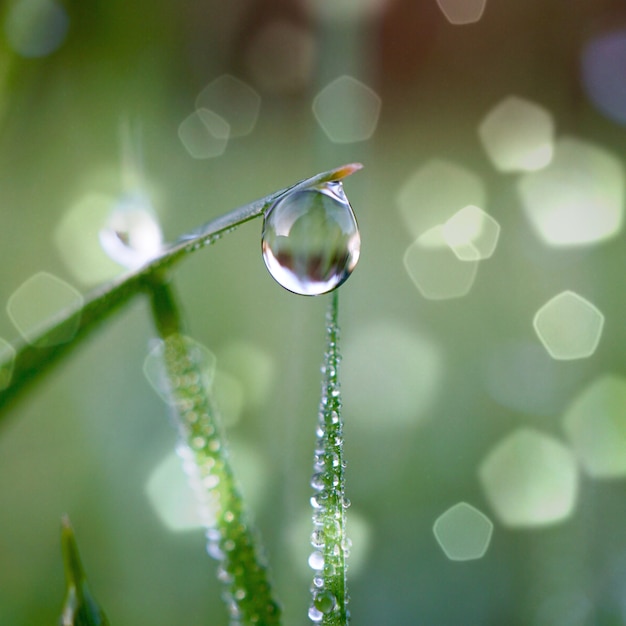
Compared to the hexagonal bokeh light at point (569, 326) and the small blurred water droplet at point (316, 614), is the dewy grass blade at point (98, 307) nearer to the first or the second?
the small blurred water droplet at point (316, 614)

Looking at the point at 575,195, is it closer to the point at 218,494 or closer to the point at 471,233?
the point at 471,233

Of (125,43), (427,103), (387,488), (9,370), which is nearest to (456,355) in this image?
(387,488)

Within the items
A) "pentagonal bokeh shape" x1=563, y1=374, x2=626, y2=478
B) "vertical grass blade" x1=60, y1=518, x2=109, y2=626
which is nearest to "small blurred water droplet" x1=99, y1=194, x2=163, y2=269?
"vertical grass blade" x1=60, y1=518, x2=109, y2=626

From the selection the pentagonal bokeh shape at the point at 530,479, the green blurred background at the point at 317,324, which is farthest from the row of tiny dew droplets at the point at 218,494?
the pentagonal bokeh shape at the point at 530,479

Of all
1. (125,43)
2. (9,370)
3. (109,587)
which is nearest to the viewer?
(9,370)

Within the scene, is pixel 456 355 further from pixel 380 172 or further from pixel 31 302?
pixel 31 302
